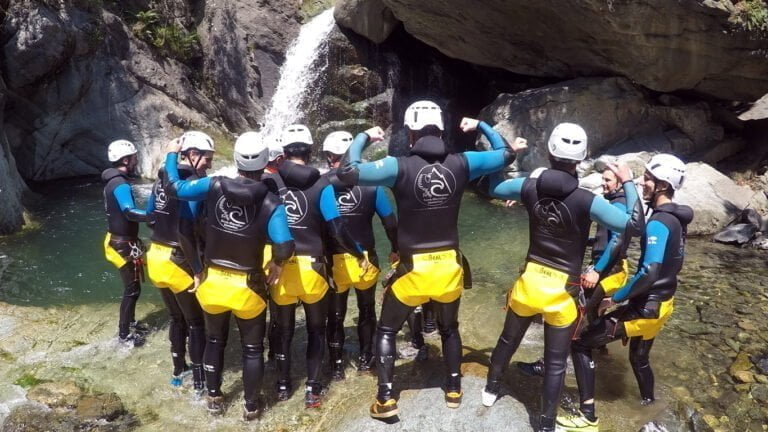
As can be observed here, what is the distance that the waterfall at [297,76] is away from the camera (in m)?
18.1

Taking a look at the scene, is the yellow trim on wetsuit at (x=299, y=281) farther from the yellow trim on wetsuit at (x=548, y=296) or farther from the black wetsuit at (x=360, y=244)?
the yellow trim on wetsuit at (x=548, y=296)

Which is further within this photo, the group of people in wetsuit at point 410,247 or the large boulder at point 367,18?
the large boulder at point 367,18

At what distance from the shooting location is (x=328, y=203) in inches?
196

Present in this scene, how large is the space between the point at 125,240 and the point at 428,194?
381 cm

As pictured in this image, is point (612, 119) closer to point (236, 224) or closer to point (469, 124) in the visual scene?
point (469, 124)

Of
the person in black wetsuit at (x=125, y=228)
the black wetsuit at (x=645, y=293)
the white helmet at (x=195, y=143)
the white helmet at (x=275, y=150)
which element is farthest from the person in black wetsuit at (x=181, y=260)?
the black wetsuit at (x=645, y=293)

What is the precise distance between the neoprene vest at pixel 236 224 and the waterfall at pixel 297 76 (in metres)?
13.6

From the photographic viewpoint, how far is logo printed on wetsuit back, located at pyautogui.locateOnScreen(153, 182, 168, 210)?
564cm

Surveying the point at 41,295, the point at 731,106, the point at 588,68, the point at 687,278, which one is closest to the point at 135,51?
the point at 41,295

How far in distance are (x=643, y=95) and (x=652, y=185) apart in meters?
10.1

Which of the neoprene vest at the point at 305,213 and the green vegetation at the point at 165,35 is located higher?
the green vegetation at the point at 165,35

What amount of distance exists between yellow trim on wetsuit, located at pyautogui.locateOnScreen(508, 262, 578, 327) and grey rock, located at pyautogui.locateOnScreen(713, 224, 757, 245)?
7.90 metres

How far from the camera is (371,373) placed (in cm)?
584

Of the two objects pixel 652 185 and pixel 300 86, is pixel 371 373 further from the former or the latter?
pixel 300 86
